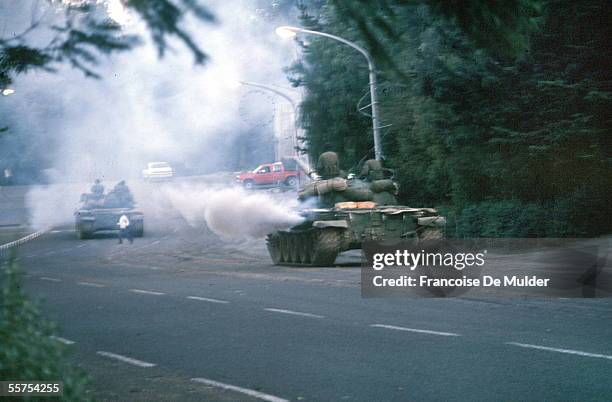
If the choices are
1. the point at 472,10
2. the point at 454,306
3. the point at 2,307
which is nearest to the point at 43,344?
the point at 2,307

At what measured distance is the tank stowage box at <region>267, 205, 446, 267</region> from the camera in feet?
71.2

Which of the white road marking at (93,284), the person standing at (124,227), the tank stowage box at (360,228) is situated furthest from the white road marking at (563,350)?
the person standing at (124,227)

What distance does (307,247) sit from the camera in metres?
22.5

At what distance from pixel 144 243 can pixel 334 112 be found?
311 inches

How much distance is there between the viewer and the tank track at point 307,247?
2169cm

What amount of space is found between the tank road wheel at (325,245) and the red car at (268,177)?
1468 inches

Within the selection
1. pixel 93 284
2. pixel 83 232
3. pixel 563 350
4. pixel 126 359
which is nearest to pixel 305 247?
pixel 93 284

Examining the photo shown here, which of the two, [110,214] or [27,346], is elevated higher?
[110,214]

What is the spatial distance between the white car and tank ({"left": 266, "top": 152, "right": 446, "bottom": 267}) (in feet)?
116

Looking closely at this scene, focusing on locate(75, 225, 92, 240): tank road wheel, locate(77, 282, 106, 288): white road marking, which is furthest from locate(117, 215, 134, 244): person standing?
locate(77, 282, 106, 288): white road marking

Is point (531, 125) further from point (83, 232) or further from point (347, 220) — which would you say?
point (83, 232)

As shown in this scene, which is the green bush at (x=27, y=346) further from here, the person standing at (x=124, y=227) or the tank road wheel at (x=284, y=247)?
the person standing at (x=124, y=227)

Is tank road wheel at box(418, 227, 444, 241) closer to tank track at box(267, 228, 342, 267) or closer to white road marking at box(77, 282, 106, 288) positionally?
tank track at box(267, 228, 342, 267)

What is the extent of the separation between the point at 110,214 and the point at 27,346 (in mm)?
34525
